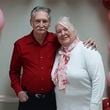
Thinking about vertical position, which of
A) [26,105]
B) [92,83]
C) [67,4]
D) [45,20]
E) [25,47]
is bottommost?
[26,105]

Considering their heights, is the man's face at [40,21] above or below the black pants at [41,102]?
above

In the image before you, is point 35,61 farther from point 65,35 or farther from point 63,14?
point 63,14

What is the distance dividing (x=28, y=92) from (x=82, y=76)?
46cm

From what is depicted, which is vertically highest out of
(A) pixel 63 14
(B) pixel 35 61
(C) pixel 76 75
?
(A) pixel 63 14

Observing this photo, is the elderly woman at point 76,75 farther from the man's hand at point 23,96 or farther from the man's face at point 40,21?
the man's hand at point 23,96

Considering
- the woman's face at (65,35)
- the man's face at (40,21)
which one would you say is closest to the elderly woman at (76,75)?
the woman's face at (65,35)

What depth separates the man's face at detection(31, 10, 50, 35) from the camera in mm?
2115

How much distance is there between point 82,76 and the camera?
200 centimetres

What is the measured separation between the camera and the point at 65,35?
204 cm

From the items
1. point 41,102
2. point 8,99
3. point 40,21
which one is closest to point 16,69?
point 41,102

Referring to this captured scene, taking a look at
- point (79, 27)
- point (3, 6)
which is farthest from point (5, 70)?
point (79, 27)

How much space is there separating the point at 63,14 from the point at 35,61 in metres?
0.65

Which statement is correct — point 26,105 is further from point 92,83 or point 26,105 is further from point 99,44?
point 99,44

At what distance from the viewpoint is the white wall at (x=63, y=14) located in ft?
8.64
